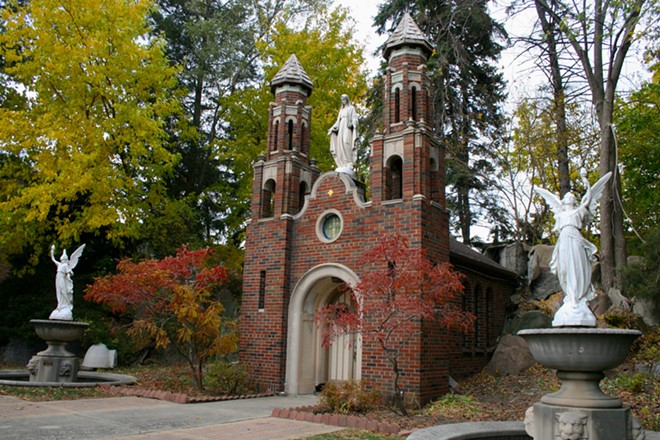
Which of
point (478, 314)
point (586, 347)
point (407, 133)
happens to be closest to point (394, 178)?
point (407, 133)

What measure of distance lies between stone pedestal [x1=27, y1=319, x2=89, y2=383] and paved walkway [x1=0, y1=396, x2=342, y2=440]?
1936 mm

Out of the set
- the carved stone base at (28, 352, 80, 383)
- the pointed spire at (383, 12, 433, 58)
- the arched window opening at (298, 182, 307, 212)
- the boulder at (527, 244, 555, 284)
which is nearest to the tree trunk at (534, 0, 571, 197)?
the boulder at (527, 244, 555, 284)

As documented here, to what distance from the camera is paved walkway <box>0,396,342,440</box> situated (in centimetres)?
784

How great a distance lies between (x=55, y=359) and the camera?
12789 millimetres

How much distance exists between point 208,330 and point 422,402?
5042 millimetres

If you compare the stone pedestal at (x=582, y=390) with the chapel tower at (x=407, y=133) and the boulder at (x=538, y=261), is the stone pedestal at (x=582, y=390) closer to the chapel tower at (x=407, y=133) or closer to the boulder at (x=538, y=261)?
the chapel tower at (x=407, y=133)

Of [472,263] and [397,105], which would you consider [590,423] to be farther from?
[472,263]

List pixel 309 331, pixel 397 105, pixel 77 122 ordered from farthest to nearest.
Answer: pixel 77 122, pixel 309 331, pixel 397 105

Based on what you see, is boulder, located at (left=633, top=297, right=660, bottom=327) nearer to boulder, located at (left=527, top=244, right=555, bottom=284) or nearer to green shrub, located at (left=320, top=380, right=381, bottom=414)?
boulder, located at (left=527, top=244, right=555, bottom=284)

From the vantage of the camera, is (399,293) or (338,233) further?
(338,233)

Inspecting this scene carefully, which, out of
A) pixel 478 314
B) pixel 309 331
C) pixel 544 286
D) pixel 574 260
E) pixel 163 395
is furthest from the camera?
pixel 544 286

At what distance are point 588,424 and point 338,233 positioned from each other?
8.22 meters

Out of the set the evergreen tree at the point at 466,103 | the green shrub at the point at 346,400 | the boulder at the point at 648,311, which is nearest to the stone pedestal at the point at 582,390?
the green shrub at the point at 346,400

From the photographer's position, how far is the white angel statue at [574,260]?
674cm
